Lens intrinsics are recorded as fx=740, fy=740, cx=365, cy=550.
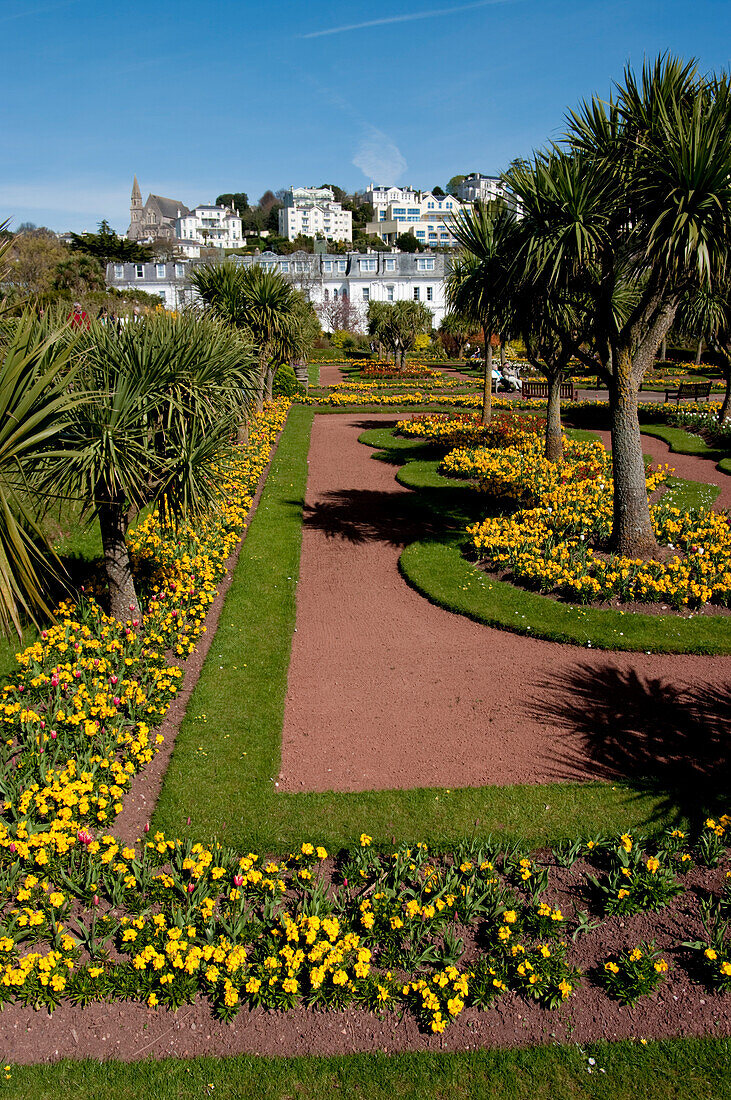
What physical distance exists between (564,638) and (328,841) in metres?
4.10

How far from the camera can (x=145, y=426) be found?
24.2 feet

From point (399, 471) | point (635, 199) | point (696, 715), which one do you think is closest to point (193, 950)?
point (696, 715)

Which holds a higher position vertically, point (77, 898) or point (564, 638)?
point (564, 638)

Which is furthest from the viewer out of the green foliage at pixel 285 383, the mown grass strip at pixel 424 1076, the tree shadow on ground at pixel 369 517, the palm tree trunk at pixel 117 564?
the green foliage at pixel 285 383

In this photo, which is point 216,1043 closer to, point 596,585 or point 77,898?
point 77,898

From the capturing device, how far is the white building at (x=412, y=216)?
130 metres

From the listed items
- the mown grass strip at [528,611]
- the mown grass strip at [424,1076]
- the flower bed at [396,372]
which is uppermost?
the flower bed at [396,372]

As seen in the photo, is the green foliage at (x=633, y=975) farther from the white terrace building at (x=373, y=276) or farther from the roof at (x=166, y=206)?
the roof at (x=166, y=206)

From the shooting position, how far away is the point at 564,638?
27.4 ft

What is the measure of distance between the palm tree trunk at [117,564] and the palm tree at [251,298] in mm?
10341

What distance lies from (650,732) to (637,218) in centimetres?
634

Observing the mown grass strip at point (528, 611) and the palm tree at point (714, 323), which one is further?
the palm tree at point (714, 323)

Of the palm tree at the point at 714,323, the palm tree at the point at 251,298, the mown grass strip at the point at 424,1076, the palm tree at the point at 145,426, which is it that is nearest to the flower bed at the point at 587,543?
the palm tree at the point at 145,426

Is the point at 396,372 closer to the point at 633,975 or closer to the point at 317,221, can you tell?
the point at 633,975
